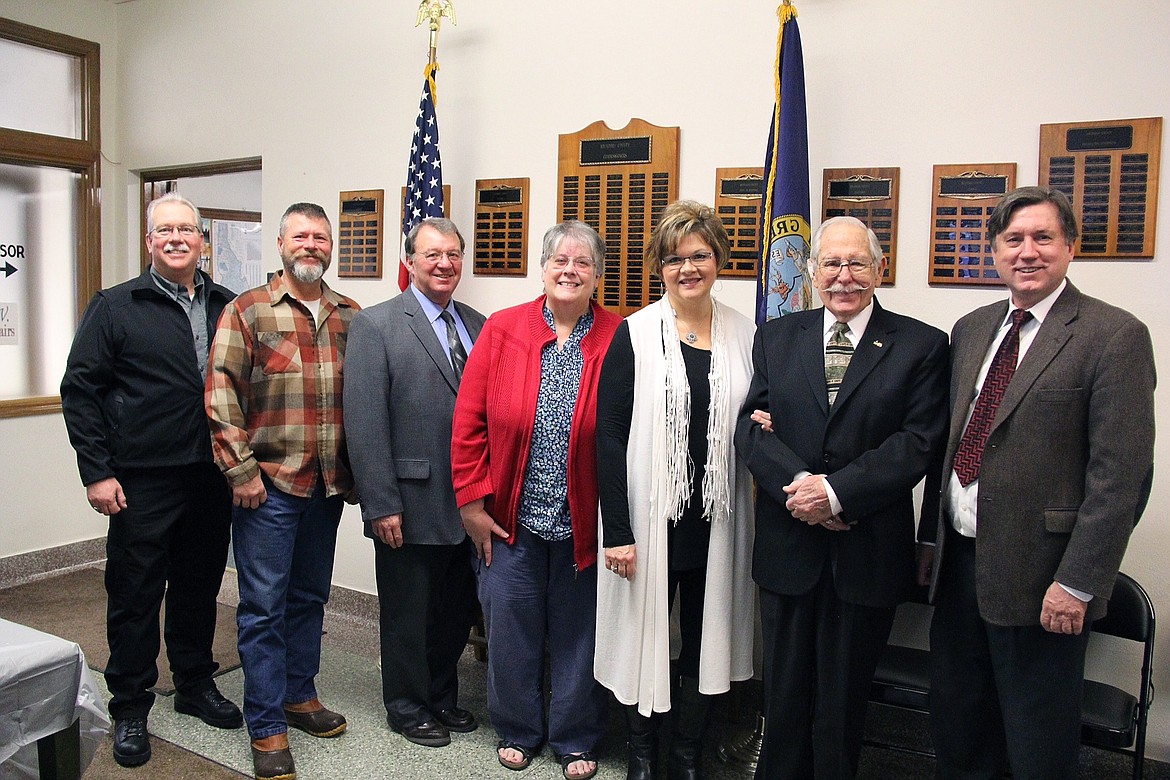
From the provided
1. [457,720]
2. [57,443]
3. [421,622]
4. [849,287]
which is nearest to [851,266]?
[849,287]

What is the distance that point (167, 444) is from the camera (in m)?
2.63

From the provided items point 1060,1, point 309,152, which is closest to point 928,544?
point 1060,1

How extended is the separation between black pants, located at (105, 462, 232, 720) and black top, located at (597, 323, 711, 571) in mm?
1273

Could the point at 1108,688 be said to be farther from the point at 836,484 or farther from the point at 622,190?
the point at 622,190

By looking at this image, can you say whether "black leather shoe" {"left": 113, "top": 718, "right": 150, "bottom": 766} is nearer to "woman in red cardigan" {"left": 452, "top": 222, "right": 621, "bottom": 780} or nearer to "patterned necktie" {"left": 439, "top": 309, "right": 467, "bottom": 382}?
"woman in red cardigan" {"left": 452, "top": 222, "right": 621, "bottom": 780}

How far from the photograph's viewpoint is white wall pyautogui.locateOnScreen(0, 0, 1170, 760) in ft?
8.36

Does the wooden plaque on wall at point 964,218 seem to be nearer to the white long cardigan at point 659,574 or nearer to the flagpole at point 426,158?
the white long cardigan at point 659,574

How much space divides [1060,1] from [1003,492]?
154cm

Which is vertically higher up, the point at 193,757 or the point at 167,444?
the point at 167,444

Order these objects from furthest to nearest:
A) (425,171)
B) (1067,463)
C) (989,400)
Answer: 1. (425,171)
2. (989,400)
3. (1067,463)

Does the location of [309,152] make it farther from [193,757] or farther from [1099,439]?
[1099,439]

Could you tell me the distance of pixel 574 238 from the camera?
8.09ft

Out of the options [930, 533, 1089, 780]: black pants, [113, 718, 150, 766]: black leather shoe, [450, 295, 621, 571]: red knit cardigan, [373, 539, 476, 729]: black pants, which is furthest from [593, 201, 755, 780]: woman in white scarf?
[113, 718, 150, 766]: black leather shoe

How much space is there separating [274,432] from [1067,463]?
80.8 inches
